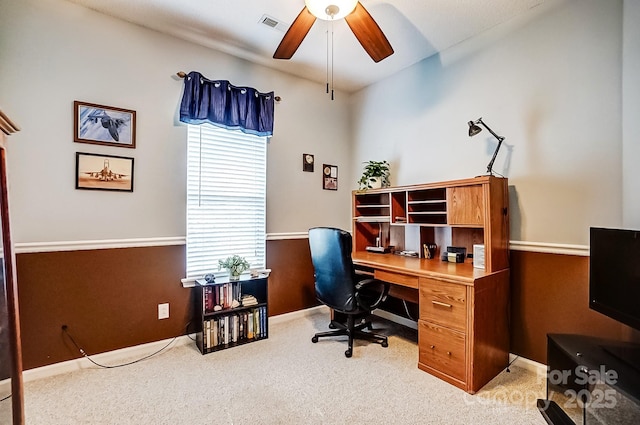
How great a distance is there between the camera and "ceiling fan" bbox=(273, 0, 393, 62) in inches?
72.2

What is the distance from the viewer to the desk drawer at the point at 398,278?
235 centimetres

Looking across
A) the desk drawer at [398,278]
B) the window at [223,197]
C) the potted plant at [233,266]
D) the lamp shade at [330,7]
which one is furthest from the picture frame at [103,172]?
the desk drawer at [398,278]

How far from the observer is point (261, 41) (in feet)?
9.00

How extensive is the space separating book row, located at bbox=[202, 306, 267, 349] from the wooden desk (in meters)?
1.35

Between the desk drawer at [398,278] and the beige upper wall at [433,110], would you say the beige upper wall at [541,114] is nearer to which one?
the beige upper wall at [433,110]

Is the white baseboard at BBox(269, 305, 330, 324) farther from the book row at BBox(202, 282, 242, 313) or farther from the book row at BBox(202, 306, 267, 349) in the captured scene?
the book row at BBox(202, 282, 242, 313)

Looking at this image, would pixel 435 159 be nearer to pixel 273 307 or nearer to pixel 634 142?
pixel 634 142

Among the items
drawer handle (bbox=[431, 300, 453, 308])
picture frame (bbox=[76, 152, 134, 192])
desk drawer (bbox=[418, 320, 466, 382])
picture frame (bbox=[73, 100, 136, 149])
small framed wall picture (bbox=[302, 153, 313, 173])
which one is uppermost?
picture frame (bbox=[73, 100, 136, 149])

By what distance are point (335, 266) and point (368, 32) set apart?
1.71 meters

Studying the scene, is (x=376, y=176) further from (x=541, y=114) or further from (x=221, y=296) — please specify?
(x=221, y=296)

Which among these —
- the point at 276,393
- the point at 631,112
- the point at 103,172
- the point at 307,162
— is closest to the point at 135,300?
the point at 103,172

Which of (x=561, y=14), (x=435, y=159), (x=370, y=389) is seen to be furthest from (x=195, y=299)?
(x=561, y=14)

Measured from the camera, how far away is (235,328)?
8.91 feet

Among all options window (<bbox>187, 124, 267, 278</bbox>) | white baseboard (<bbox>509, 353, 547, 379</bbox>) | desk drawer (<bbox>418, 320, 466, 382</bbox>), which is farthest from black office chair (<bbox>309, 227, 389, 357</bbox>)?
white baseboard (<bbox>509, 353, 547, 379</bbox>)
